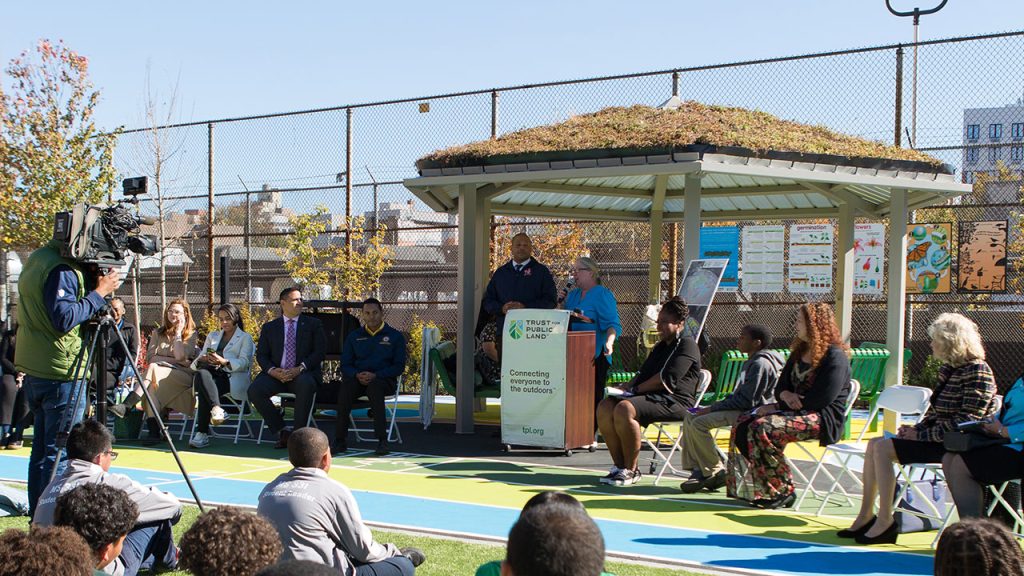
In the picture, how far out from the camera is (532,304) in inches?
447

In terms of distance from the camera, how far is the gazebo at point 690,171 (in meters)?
10.0

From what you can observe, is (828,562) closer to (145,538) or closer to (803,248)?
(145,538)

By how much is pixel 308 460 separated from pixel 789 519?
12.8 feet

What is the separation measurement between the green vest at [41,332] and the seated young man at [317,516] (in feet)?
7.95

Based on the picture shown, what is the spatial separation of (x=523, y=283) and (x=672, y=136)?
7.70 ft

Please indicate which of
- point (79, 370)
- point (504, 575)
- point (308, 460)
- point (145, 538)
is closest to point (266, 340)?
point (79, 370)

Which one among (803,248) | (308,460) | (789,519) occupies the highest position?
(803,248)

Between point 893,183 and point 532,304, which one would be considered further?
point 532,304

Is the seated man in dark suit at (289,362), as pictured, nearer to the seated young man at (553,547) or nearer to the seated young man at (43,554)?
the seated young man at (43,554)

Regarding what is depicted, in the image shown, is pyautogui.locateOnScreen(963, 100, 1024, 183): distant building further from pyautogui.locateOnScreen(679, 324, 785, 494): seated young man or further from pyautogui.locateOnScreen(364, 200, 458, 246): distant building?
pyautogui.locateOnScreen(364, 200, 458, 246): distant building

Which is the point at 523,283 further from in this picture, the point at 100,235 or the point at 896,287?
the point at 100,235

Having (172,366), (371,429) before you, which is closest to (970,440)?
(371,429)

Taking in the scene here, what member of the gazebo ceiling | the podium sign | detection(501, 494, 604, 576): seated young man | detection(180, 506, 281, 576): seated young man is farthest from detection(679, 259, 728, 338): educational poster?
detection(501, 494, 604, 576): seated young man

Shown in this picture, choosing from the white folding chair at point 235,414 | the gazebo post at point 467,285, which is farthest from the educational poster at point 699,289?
the white folding chair at point 235,414
